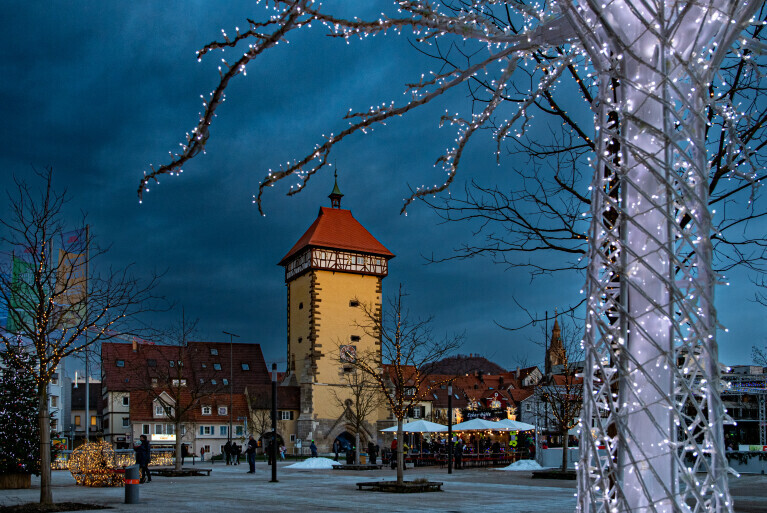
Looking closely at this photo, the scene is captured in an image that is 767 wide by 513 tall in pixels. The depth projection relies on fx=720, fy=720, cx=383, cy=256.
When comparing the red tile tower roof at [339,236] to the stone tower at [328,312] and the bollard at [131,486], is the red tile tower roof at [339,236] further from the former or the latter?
the bollard at [131,486]

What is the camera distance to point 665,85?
6.45 ft

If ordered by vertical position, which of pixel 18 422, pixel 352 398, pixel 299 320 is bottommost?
pixel 352 398

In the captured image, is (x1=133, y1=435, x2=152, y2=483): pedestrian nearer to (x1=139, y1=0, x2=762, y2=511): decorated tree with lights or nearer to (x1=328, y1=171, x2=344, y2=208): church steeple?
(x1=139, y1=0, x2=762, y2=511): decorated tree with lights

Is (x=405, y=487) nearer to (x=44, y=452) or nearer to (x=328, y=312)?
(x=44, y=452)

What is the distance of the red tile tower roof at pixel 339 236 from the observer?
5409 centimetres

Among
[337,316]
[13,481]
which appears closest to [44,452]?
[13,481]

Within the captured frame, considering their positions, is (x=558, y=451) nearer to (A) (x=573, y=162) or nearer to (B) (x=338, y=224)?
(A) (x=573, y=162)

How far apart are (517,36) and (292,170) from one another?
95 cm

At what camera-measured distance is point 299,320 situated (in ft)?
182

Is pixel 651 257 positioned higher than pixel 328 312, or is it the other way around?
pixel 328 312

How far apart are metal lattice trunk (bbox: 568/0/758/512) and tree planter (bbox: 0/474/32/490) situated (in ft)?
66.7

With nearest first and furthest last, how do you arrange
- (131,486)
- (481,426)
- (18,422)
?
(131,486) → (18,422) → (481,426)

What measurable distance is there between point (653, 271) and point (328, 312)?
51.5m

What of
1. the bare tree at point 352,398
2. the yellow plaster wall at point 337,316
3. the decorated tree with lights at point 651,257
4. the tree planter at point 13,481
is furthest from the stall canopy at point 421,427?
the decorated tree with lights at point 651,257
